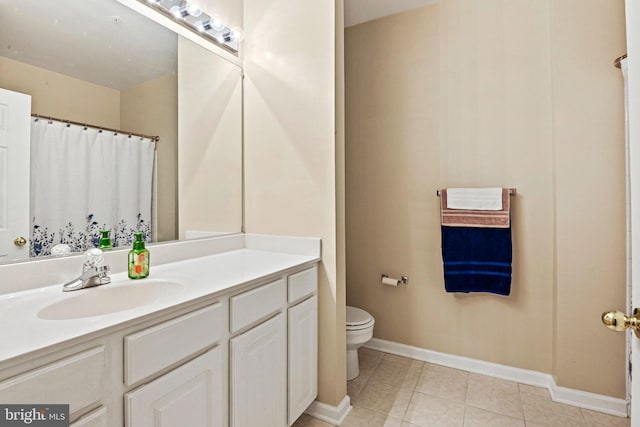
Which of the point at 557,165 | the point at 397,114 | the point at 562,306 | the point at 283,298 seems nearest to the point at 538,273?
the point at 562,306

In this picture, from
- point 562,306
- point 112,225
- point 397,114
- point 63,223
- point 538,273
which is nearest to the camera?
point 63,223

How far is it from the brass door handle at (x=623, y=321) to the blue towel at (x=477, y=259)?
1.49 m

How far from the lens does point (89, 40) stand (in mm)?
1346

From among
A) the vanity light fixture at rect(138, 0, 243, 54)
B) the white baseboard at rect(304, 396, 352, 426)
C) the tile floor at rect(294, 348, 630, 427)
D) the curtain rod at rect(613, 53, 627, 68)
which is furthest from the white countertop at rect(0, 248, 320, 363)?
the curtain rod at rect(613, 53, 627, 68)

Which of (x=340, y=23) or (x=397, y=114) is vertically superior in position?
(x=340, y=23)

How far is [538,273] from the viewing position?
202 cm

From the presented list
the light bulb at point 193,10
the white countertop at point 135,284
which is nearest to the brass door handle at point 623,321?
the white countertop at point 135,284

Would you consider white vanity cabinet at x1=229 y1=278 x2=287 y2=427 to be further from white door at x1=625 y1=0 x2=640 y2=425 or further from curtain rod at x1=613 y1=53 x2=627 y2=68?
curtain rod at x1=613 y1=53 x2=627 y2=68

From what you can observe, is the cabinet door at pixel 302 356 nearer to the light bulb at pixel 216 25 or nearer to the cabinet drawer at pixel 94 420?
the cabinet drawer at pixel 94 420

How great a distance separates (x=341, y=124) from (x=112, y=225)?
3.98ft

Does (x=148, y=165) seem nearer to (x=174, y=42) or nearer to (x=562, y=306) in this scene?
(x=174, y=42)

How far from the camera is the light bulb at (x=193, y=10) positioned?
1.63 metres

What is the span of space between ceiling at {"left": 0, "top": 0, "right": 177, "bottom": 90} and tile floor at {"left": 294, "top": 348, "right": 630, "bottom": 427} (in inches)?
76.6

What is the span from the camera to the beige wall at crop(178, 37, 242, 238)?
1.71 meters
